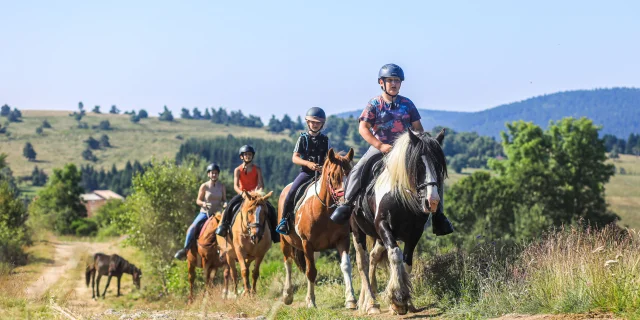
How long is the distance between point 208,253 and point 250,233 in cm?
447

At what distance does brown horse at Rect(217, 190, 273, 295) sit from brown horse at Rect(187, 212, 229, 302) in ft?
5.46

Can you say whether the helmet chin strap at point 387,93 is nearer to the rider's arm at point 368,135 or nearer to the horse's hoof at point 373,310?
the rider's arm at point 368,135

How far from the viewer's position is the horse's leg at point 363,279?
1228 centimetres

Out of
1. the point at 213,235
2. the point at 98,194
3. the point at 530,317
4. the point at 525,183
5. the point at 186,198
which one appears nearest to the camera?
the point at 530,317

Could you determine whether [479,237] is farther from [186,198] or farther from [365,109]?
[186,198]

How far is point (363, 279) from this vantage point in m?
12.8

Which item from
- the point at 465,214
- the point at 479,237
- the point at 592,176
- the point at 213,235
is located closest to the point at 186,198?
the point at 213,235

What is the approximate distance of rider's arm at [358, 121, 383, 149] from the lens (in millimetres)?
12234

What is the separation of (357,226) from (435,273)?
2.00 m

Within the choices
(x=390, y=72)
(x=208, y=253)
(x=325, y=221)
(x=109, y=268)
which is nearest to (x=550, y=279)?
(x=390, y=72)

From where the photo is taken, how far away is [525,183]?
72.1m

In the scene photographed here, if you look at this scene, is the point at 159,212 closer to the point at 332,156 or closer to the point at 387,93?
the point at 332,156

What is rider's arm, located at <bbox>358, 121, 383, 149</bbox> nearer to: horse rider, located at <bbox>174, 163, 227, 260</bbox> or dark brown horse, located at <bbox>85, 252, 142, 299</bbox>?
horse rider, located at <bbox>174, 163, 227, 260</bbox>

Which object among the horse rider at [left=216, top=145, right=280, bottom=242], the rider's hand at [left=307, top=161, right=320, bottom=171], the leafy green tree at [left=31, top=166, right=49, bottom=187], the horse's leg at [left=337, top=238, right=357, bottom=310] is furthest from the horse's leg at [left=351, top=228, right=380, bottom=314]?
the leafy green tree at [left=31, top=166, right=49, bottom=187]
